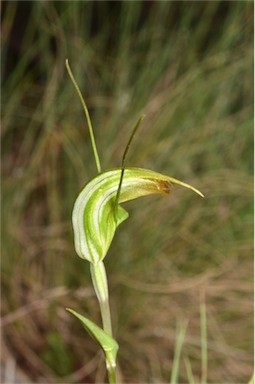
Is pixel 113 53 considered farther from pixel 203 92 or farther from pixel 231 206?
pixel 231 206

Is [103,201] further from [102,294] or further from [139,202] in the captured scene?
[139,202]

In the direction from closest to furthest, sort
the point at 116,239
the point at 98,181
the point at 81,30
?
the point at 98,181, the point at 116,239, the point at 81,30

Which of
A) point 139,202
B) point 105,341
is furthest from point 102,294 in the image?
point 139,202

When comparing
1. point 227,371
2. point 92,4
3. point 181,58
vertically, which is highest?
point 92,4

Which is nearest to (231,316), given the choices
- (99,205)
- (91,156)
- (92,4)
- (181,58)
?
(91,156)

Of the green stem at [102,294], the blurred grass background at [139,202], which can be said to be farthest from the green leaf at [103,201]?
the blurred grass background at [139,202]

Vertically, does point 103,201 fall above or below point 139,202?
above

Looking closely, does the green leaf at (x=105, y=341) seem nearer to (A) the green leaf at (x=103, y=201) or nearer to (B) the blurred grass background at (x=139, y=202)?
(A) the green leaf at (x=103, y=201)
